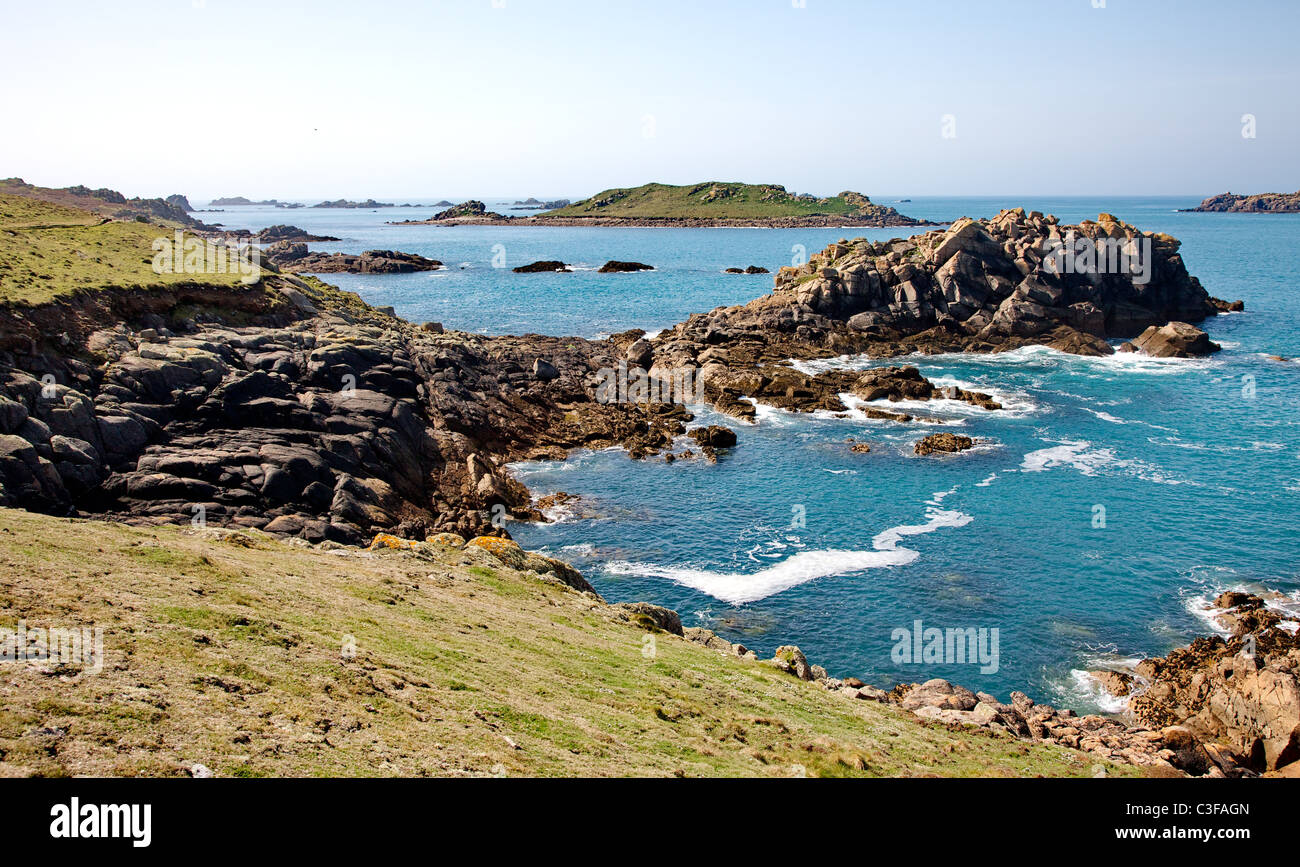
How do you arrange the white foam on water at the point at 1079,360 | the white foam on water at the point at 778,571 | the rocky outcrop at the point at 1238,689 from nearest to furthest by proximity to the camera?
the rocky outcrop at the point at 1238,689 < the white foam on water at the point at 778,571 < the white foam on water at the point at 1079,360

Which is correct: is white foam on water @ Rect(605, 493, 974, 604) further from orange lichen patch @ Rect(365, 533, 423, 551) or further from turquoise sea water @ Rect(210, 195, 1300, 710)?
orange lichen patch @ Rect(365, 533, 423, 551)

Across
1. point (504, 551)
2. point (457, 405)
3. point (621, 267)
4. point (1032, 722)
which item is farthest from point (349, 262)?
point (1032, 722)

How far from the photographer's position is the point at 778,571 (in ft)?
143

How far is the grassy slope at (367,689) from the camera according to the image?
14031 mm

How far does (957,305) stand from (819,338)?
19596mm

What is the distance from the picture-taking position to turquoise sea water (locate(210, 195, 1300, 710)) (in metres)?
37.8

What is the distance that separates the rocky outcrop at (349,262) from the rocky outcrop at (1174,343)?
137 metres

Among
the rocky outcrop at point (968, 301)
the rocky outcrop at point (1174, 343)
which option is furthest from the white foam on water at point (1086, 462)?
the rocky outcrop at point (1174, 343)

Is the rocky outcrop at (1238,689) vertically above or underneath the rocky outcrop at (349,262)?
underneath

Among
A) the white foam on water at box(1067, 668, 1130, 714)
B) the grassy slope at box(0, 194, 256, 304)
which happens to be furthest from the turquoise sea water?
the grassy slope at box(0, 194, 256, 304)

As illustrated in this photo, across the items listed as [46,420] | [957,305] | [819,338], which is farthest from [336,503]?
[957,305]

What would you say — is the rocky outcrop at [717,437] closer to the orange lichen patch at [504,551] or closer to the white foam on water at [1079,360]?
the orange lichen patch at [504,551]

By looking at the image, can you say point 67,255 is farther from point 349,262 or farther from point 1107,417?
point 349,262

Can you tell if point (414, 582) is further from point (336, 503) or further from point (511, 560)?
point (336, 503)
